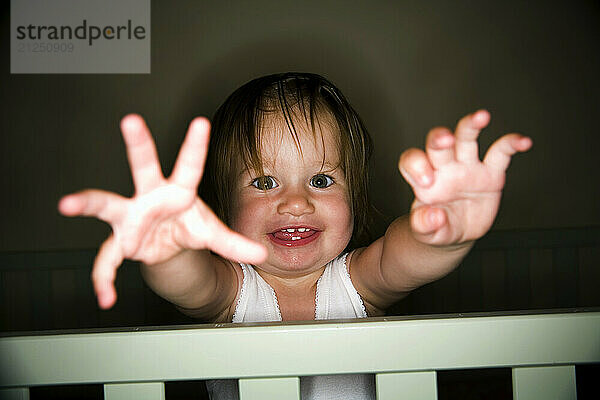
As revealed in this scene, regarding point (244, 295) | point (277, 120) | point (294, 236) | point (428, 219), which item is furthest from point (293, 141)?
point (428, 219)

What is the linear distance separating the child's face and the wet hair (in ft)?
0.06

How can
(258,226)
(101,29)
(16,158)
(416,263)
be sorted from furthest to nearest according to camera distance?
(16,158), (101,29), (258,226), (416,263)

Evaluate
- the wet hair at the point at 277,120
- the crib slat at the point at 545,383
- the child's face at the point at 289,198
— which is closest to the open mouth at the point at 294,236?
the child's face at the point at 289,198

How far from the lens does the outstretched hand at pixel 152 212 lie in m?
0.56

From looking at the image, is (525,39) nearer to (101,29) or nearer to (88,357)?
→ (101,29)

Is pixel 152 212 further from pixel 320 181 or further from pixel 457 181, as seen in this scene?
→ pixel 320 181

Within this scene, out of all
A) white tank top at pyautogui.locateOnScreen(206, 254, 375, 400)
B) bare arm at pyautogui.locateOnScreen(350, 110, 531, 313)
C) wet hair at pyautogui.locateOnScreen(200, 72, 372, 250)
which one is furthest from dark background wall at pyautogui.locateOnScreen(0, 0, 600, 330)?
bare arm at pyautogui.locateOnScreen(350, 110, 531, 313)

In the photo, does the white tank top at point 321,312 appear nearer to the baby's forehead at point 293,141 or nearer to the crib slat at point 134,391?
the baby's forehead at point 293,141

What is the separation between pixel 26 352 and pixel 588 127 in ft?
5.94

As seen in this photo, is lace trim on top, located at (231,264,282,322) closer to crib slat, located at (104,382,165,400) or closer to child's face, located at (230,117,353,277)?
child's face, located at (230,117,353,277)

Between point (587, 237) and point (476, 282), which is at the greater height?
point (587, 237)

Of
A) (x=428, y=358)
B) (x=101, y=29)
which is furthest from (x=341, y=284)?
(x=101, y=29)

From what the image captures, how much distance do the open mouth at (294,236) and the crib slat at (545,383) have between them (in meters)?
0.50

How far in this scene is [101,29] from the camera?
1.72 meters
